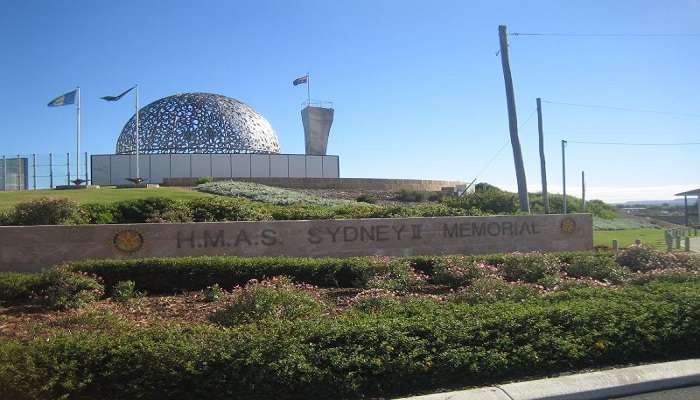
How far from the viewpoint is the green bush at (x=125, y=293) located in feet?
28.8

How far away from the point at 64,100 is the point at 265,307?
3801 cm

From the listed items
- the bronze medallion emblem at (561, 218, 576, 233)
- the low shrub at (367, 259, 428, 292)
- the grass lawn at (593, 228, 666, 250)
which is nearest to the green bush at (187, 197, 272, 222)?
the low shrub at (367, 259, 428, 292)

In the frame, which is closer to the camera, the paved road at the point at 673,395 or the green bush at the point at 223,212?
the paved road at the point at 673,395

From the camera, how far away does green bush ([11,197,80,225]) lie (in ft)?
48.0

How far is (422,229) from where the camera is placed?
47.2 feet

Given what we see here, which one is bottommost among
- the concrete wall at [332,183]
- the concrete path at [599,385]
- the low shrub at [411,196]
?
the concrete path at [599,385]

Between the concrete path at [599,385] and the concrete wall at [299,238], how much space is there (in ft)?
28.1

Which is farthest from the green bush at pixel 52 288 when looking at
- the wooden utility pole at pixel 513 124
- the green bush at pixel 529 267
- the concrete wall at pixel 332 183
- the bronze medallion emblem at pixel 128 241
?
the concrete wall at pixel 332 183

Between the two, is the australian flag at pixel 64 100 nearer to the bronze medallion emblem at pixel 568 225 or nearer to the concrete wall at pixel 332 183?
the concrete wall at pixel 332 183

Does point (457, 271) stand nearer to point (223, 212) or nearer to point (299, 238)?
point (299, 238)

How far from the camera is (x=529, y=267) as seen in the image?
10227 mm

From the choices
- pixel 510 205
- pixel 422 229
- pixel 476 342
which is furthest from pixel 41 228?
pixel 510 205

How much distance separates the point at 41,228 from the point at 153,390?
8476 mm

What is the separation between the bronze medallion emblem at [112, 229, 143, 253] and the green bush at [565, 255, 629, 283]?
327 inches
